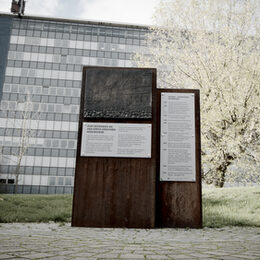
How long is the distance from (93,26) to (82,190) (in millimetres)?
41456

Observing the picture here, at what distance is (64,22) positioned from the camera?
43.4 metres

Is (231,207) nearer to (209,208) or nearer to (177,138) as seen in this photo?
(209,208)

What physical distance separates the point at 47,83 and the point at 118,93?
37.0m

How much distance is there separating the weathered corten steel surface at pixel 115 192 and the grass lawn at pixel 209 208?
6.18 feet

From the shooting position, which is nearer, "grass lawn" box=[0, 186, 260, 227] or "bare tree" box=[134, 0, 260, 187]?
"grass lawn" box=[0, 186, 260, 227]

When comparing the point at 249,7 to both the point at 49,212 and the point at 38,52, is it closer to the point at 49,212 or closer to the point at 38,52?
the point at 49,212

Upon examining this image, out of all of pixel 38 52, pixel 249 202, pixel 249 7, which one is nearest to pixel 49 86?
pixel 38 52

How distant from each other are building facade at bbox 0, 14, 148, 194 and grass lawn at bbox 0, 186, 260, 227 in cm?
2862

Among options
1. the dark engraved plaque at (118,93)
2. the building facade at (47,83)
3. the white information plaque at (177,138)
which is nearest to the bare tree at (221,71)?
the white information plaque at (177,138)

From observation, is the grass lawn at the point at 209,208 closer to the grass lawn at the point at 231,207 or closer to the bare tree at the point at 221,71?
the grass lawn at the point at 231,207

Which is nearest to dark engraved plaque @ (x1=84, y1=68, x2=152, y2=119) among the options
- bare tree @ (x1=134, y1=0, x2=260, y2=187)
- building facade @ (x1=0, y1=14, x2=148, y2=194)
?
bare tree @ (x1=134, y1=0, x2=260, y2=187)

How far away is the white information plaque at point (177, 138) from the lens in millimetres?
6281

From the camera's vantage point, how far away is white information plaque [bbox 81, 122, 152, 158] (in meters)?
6.09

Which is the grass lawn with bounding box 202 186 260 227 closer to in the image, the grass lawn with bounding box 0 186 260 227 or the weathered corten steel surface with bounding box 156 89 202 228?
the grass lawn with bounding box 0 186 260 227
